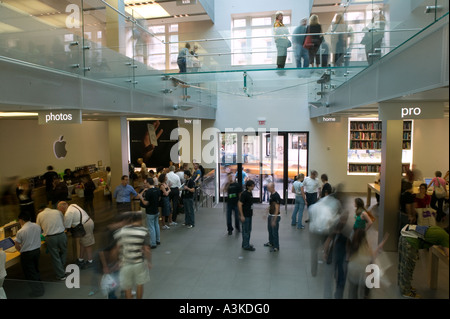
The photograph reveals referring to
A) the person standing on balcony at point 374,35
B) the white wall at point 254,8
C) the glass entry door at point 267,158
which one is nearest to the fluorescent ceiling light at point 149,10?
the white wall at point 254,8

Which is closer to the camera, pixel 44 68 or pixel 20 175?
pixel 44 68

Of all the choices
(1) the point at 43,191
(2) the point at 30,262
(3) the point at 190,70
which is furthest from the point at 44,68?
(1) the point at 43,191

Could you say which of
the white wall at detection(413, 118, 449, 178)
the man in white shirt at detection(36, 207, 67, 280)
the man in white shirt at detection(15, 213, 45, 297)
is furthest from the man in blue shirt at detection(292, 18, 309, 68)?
the white wall at detection(413, 118, 449, 178)

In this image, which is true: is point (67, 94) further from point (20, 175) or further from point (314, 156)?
point (314, 156)

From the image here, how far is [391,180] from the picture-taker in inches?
294

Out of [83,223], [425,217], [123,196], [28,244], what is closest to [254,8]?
[123,196]

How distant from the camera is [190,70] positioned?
29.1ft

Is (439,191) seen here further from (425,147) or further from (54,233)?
(54,233)

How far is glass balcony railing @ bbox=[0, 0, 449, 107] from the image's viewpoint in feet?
14.8

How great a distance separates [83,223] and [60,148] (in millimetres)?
8551
